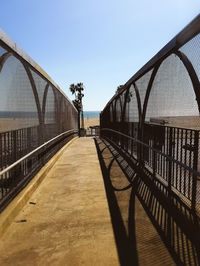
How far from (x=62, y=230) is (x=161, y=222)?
142cm

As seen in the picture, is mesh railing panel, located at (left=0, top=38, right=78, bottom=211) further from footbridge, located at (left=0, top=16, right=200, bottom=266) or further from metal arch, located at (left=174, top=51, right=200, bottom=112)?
metal arch, located at (left=174, top=51, right=200, bottom=112)

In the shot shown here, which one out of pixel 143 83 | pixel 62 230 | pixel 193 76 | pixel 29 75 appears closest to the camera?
pixel 193 76

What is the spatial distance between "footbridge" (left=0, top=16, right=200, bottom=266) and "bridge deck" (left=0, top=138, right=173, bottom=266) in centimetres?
1

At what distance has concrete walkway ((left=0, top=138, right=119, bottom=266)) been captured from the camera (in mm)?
2281

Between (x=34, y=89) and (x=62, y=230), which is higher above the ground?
(x=34, y=89)

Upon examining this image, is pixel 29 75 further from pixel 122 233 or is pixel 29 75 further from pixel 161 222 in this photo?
pixel 161 222

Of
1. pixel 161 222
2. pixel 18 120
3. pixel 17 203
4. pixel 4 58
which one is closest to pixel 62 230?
pixel 17 203

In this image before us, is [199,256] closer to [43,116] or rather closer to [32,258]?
[32,258]

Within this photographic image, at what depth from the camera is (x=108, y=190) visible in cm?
432

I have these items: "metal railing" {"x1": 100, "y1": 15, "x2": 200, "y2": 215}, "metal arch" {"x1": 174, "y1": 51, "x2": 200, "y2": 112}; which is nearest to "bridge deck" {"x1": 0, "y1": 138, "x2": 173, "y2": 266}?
"metal railing" {"x1": 100, "y1": 15, "x2": 200, "y2": 215}

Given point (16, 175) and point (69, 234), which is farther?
point (16, 175)

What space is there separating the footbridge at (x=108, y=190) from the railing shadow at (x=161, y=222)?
14 mm

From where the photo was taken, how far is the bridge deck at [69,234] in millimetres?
2266

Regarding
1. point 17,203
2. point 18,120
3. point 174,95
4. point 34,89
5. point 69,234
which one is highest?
point 34,89
